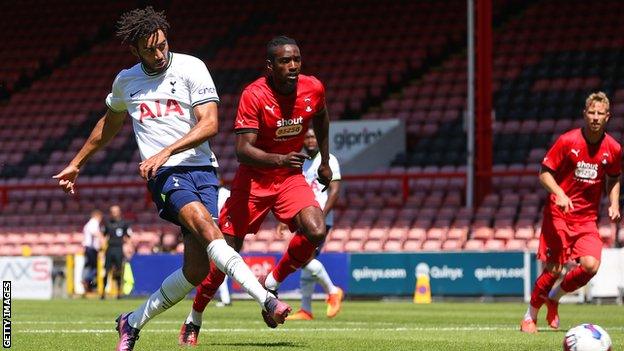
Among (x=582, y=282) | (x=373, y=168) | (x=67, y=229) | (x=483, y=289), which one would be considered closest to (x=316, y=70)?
(x=373, y=168)

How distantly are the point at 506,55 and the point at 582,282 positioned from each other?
20611mm

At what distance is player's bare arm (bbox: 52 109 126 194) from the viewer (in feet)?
30.2

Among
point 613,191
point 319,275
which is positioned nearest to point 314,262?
point 319,275

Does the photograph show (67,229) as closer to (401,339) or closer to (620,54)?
(620,54)

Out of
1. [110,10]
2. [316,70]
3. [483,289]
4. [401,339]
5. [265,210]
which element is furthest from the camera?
[110,10]

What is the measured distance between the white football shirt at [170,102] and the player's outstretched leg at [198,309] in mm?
1286

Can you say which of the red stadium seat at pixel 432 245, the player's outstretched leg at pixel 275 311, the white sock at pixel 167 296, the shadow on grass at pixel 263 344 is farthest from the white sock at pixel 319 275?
the red stadium seat at pixel 432 245

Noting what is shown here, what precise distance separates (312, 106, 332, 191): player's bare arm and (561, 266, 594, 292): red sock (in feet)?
10.9

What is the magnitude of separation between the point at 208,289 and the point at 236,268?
2.13m

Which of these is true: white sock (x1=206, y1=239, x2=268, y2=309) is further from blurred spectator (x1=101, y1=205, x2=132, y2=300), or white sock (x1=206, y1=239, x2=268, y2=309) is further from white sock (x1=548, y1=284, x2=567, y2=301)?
blurred spectator (x1=101, y1=205, x2=132, y2=300)

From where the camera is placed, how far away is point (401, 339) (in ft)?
35.6

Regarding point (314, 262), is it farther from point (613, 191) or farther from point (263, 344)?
point (263, 344)

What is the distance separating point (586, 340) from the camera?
789 cm

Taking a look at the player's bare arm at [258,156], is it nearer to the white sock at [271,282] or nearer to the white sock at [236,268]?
the white sock at [236,268]
